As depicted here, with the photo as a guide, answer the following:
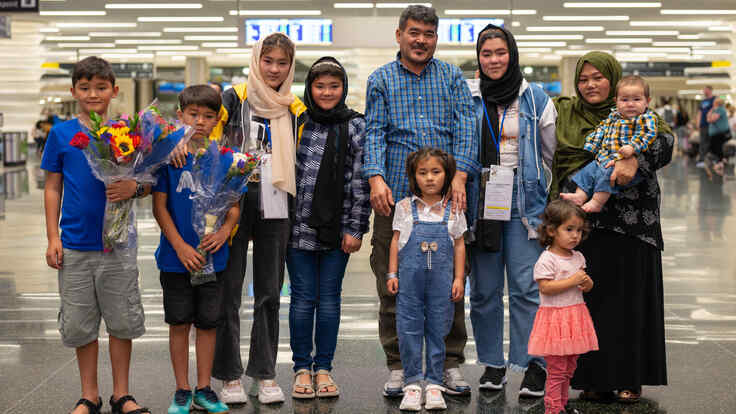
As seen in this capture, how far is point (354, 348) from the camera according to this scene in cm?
497

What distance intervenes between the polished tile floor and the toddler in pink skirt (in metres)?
0.33

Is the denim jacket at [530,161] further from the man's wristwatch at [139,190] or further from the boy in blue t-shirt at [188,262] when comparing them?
the man's wristwatch at [139,190]

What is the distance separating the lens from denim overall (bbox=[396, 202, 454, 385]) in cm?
379

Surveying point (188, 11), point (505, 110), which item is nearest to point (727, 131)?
point (188, 11)

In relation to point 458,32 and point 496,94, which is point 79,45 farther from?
point 496,94

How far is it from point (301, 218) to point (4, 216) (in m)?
9.30

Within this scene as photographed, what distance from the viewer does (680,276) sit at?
7.34 meters

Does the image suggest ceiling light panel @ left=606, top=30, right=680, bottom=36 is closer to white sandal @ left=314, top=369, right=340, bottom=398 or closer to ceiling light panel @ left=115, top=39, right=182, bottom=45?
ceiling light panel @ left=115, top=39, right=182, bottom=45

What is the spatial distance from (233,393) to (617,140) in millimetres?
2186

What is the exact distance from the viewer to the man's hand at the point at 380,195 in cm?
384

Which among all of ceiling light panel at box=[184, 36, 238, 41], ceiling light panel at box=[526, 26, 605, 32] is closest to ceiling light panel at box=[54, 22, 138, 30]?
ceiling light panel at box=[184, 36, 238, 41]

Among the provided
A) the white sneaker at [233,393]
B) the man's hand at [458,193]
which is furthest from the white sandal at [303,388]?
the man's hand at [458,193]

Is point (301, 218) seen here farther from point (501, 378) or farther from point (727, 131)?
point (727, 131)

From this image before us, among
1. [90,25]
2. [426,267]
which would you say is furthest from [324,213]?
[90,25]
